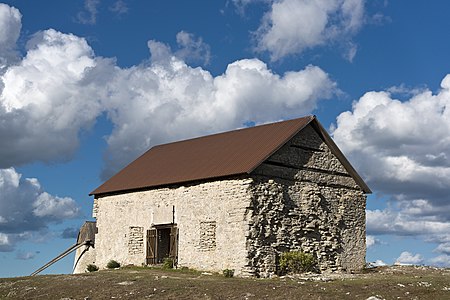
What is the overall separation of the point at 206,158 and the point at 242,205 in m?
5.22

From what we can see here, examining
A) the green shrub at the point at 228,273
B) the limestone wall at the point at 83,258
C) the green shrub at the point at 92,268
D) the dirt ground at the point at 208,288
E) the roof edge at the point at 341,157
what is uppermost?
the roof edge at the point at 341,157

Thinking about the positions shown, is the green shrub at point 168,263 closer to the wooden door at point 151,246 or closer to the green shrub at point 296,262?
the wooden door at point 151,246

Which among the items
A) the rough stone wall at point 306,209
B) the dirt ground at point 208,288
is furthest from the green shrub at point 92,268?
the rough stone wall at point 306,209

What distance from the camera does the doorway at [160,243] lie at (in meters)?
31.1

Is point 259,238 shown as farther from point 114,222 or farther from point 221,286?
point 114,222

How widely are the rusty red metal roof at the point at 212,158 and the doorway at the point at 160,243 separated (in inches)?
87.0

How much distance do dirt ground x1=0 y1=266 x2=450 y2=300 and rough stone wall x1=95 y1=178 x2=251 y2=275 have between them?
158cm

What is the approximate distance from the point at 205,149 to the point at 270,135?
4.27m

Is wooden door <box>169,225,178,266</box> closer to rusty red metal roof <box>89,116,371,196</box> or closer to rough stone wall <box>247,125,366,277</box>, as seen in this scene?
rusty red metal roof <box>89,116,371,196</box>

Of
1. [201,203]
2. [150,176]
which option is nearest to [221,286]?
[201,203]

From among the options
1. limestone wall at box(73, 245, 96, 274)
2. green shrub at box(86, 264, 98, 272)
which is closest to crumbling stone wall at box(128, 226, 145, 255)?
green shrub at box(86, 264, 98, 272)

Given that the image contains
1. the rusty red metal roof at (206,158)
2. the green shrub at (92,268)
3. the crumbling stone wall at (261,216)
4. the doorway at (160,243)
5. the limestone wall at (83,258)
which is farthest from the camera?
the limestone wall at (83,258)

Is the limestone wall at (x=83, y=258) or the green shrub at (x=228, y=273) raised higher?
the limestone wall at (x=83, y=258)

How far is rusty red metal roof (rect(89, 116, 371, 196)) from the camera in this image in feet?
97.0
